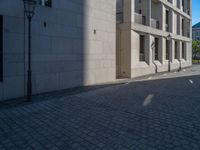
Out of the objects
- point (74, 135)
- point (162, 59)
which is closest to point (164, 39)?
point (162, 59)

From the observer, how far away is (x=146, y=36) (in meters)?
18.6

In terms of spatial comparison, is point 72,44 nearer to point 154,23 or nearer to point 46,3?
point 46,3

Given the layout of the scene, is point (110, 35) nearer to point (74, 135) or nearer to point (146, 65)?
point (146, 65)

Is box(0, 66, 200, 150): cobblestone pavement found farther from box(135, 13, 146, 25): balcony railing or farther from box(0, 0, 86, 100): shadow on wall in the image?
box(135, 13, 146, 25): balcony railing

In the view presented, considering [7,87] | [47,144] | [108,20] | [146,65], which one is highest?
Answer: [108,20]

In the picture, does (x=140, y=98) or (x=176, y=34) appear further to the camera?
(x=176, y=34)

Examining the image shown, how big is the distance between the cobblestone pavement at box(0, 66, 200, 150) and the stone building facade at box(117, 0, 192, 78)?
8481mm

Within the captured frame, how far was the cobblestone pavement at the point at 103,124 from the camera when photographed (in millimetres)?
4203

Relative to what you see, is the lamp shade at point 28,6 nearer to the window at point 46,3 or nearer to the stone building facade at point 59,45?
the stone building facade at point 59,45

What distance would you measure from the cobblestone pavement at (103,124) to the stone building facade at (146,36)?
848 centimetres

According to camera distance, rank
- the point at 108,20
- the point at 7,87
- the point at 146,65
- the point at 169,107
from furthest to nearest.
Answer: the point at 146,65
the point at 108,20
the point at 7,87
the point at 169,107

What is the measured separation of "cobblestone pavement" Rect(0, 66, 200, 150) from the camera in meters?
4.20

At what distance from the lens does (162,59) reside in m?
21.5

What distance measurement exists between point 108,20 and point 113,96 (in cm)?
641
